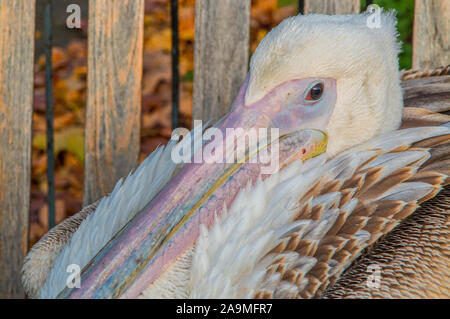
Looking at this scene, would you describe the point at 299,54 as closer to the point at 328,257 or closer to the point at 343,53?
the point at 343,53

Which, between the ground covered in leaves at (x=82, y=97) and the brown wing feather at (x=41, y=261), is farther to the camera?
the ground covered in leaves at (x=82, y=97)

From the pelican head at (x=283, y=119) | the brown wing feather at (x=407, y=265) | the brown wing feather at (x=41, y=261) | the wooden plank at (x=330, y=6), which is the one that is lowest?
the brown wing feather at (x=41, y=261)

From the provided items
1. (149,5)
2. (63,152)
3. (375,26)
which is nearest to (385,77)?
(375,26)

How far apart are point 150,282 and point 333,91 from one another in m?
0.57

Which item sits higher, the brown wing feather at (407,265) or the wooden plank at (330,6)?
the wooden plank at (330,6)

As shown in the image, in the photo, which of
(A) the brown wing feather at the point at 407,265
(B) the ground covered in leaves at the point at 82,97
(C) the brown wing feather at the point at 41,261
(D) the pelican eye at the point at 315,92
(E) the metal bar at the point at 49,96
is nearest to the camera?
(A) the brown wing feather at the point at 407,265

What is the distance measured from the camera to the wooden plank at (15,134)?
196 centimetres

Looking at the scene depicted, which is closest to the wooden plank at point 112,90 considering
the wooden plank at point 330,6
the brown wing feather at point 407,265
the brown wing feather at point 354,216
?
the wooden plank at point 330,6

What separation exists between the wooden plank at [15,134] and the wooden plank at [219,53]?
0.52m

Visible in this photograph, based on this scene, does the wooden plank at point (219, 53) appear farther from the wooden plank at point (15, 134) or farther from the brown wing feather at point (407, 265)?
the brown wing feather at point (407, 265)

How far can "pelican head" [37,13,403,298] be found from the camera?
1280mm

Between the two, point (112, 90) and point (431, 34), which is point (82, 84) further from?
point (431, 34)
